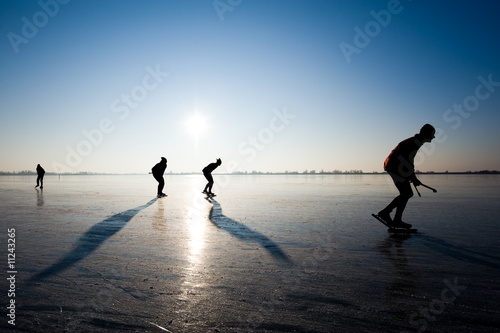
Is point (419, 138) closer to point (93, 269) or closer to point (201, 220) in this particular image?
point (201, 220)

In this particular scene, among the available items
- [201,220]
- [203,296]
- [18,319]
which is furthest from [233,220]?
[18,319]

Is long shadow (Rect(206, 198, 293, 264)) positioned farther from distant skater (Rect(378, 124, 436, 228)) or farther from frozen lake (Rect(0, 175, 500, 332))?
distant skater (Rect(378, 124, 436, 228))

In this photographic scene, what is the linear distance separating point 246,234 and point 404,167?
3.84 metres

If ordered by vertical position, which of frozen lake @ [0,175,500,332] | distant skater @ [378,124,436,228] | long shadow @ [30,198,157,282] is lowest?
A: long shadow @ [30,198,157,282]

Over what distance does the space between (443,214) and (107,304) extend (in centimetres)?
898

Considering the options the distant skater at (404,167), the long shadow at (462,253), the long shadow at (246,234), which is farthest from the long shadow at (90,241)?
the distant skater at (404,167)

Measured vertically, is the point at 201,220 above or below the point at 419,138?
below

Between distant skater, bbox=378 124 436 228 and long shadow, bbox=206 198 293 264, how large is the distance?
2.93m

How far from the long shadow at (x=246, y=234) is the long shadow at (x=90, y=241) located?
2.36 meters

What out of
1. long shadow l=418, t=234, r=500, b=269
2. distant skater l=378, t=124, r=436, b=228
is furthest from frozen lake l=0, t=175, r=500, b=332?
distant skater l=378, t=124, r=436, b=228

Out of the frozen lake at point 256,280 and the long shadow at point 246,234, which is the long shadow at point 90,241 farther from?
the long shadow at point 246,234

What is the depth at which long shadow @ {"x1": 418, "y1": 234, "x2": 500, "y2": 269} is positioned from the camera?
375cm

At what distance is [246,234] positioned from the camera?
5.67m

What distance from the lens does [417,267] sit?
3607mm
